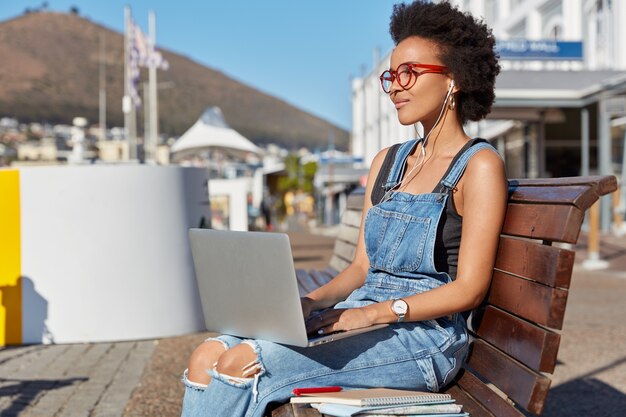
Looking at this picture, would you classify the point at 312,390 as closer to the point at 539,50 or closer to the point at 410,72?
the point at 410,72

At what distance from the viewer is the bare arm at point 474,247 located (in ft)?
9.01

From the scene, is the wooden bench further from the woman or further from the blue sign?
the blue sign

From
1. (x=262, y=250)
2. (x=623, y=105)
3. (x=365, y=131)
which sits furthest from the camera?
(x=365, y=131)

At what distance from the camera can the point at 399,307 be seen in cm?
270

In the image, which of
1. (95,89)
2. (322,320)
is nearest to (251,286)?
(322,320)

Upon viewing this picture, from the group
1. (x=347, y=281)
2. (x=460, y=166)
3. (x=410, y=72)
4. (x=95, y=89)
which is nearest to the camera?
(x=460, y=166)

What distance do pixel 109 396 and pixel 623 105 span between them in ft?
55.8

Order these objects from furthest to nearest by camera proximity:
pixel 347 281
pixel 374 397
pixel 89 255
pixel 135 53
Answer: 1. pixel 135 53
2. pixel 89 255
3. pixel 347 281
4. pixel 374 397

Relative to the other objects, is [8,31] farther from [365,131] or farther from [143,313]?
→ [143,313]

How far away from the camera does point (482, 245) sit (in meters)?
2.80

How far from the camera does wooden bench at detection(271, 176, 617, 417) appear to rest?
2.52 metres

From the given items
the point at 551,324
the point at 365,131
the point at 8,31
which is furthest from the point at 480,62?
the point at 8,31

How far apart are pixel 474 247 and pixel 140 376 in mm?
3261

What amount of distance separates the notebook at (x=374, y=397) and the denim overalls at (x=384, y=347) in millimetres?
71
